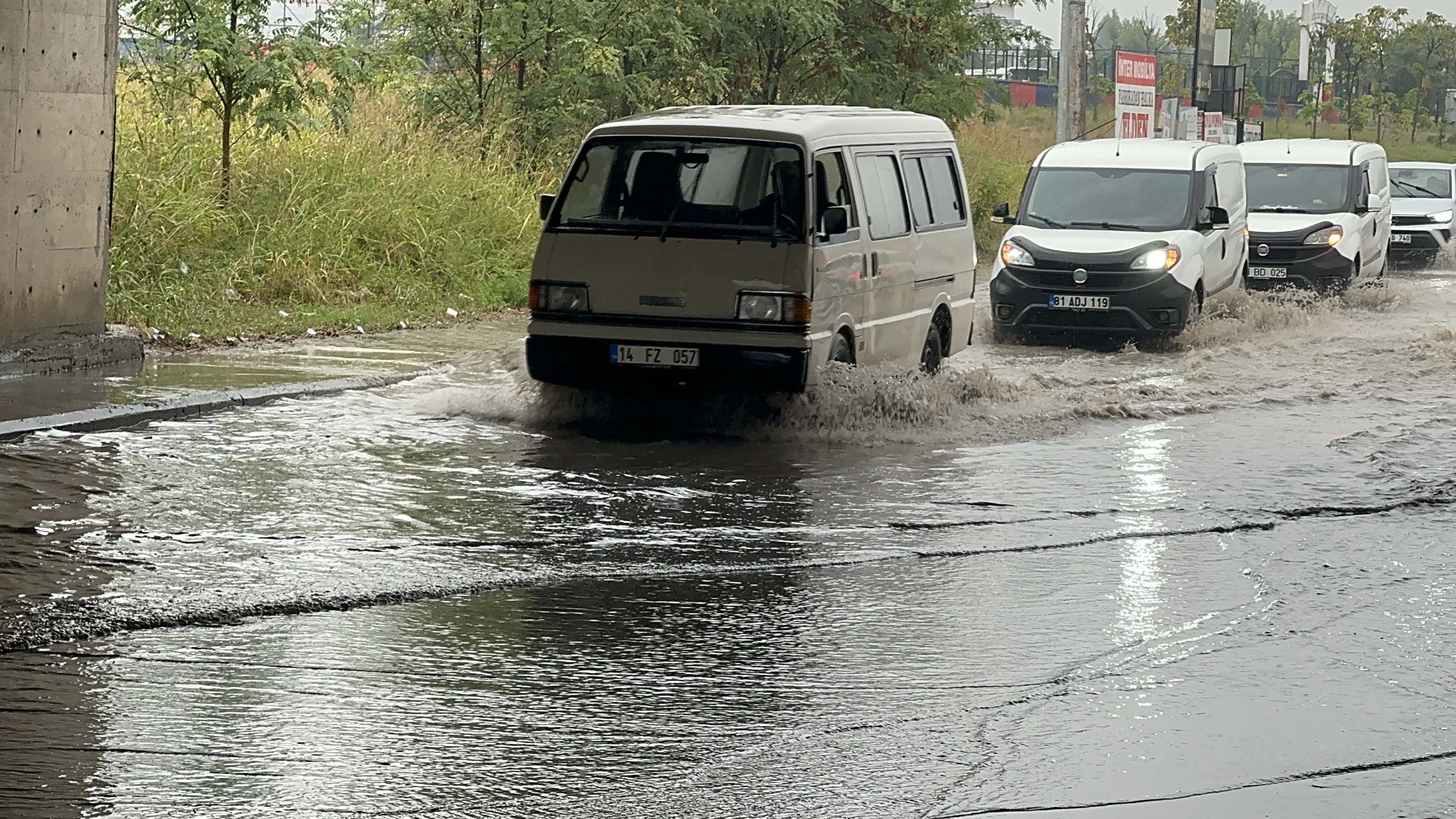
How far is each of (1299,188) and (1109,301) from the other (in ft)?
25.2

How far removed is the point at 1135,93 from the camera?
3138 cm

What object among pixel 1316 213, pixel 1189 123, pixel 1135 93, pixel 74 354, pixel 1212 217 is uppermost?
pixel 1135 93

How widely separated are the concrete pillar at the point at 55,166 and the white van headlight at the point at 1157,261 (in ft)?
29.8

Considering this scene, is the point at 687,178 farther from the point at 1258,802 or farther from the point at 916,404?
the point at 1258,802

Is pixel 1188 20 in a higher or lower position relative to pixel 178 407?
higher

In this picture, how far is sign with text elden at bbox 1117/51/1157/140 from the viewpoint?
30594 millimetres

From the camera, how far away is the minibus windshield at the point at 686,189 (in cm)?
1131

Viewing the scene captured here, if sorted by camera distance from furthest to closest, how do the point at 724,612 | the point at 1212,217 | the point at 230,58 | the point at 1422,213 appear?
the point at 1422,213 → the point at 1212,217 → the point at 230,58 → the point at 724,612

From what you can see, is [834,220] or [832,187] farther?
[832,187]

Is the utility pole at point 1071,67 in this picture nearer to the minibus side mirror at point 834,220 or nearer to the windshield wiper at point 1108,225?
the windshield wiper at point 1108,225

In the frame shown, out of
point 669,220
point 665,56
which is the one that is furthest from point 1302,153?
point 669,220

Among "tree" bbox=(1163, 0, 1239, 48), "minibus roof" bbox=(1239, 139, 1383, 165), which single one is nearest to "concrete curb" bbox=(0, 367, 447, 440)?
"minibus roof" bbox=(1239, 139, 1383, 165)

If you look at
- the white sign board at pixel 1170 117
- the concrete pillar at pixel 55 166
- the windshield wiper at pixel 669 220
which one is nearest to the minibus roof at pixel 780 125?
the windshield wiper at pixel 669 220

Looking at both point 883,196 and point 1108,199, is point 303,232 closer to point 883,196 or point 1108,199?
point 883,196
